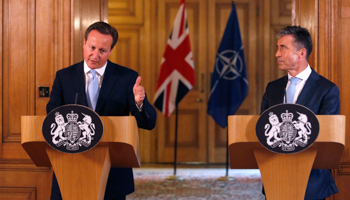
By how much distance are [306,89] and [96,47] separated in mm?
1059

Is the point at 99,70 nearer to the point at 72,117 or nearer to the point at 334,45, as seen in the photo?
the point at 72,117

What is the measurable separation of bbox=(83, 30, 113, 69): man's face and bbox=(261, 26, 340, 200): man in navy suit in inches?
36.0

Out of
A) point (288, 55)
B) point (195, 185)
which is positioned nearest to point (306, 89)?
point (288, 55)

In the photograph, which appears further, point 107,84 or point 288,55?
point 288,55

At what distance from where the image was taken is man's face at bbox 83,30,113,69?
178 cm

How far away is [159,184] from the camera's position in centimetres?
441

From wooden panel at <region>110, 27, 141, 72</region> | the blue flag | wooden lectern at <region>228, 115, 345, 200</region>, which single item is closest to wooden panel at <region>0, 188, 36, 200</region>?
wooden lectern at <region>228, 115, 345, 200</region>

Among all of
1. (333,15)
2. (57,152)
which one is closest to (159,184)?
(333,15)

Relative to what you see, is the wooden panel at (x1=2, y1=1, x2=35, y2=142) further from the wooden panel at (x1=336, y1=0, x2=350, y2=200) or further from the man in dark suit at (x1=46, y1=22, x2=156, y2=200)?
the wooden panel at (x1=336, y1=0, x2=350, y2=200)

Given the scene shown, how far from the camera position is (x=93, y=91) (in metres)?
1.82

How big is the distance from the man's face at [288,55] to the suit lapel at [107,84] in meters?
0.87

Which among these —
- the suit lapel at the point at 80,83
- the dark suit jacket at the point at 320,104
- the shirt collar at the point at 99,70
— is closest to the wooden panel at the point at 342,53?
the dark suit jacket at the point at 320,104

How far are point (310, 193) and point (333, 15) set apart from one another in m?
1.39

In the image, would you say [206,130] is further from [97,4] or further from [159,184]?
[97,4]
